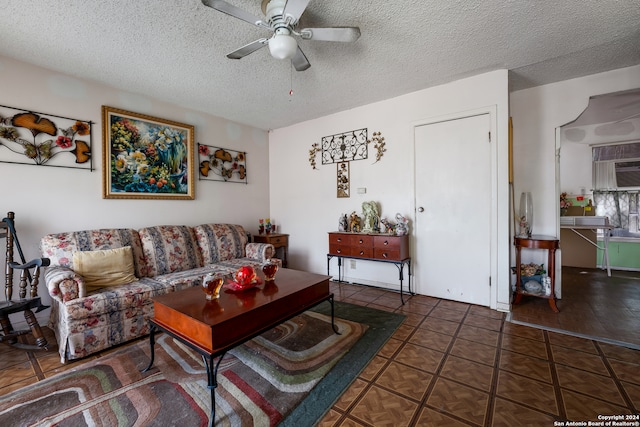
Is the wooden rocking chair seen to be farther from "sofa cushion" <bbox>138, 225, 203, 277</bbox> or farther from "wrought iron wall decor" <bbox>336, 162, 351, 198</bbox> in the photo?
"wrought iron wall decor" <bbox>336, 162, 351, 198</bbox>

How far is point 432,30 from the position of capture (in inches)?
82.7

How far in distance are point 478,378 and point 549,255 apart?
6.05ft

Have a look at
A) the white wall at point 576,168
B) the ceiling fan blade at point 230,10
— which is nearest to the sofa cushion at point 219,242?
the ceiling fan blade at point 230,10

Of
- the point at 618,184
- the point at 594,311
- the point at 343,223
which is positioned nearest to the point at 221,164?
the point at 343,223

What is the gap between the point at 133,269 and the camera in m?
2.68

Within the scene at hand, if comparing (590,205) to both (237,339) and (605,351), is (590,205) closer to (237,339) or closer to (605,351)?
(605,351)

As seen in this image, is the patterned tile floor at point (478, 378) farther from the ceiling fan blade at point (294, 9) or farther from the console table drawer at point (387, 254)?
the ceiling fan blade at point (294, 9)

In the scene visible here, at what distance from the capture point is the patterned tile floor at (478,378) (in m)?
1.39

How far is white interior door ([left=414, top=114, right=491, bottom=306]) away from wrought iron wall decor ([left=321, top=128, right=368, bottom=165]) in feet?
2.48

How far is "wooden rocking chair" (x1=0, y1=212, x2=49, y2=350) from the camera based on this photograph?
1964 mm

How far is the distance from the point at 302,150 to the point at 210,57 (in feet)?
6.86

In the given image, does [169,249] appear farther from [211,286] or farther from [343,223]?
[343,223]

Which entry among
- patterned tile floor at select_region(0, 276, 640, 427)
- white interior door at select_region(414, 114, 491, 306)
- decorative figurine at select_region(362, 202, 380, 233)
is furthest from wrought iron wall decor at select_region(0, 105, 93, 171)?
white interior door at select_region(414, 114, 491, 306)

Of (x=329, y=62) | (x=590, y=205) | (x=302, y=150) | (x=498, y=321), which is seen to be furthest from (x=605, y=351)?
(x=302, y=150)
